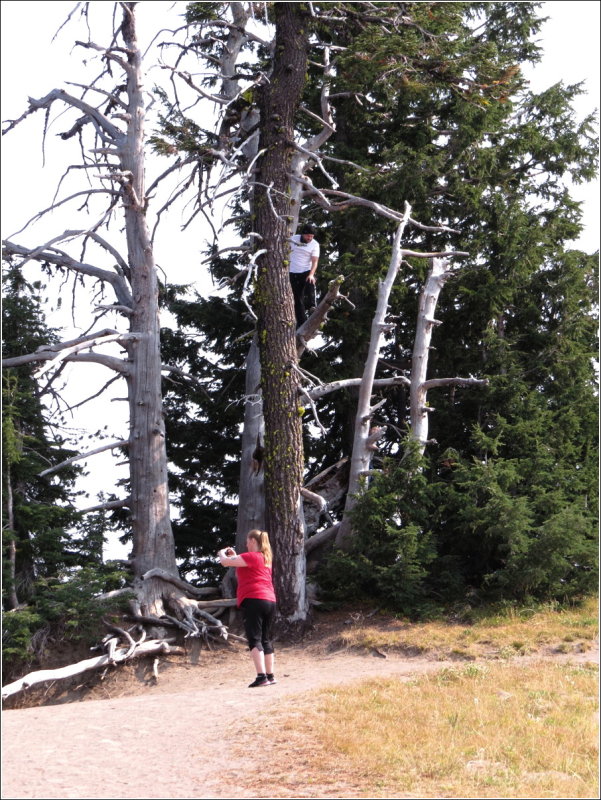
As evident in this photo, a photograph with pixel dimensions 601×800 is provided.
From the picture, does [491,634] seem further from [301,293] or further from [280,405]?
[301,293]

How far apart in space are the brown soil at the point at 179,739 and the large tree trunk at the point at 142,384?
2.79m

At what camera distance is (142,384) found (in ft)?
53.4

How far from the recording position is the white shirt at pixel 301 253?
15.8 metres

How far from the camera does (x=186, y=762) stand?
26.6 feet

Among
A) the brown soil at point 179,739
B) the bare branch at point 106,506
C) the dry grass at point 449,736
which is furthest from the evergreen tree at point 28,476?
the dry grass at point 449,736

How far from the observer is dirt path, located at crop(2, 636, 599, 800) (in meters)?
7.38

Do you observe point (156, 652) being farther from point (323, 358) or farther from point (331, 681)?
point (323, 358)

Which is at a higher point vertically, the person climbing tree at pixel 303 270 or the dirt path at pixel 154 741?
the person climbing tree at pixel 303 270

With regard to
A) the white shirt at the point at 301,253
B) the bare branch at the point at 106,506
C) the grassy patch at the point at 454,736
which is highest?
the white shirt at the point at 301,253

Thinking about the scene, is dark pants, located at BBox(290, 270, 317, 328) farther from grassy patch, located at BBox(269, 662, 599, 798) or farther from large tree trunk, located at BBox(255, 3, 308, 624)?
grassy patch, located at BBox(269, 662, 599, 798)

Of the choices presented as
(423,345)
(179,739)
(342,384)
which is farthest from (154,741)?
(423,345)

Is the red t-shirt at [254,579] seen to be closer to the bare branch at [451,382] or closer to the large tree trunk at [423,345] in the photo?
the large tree trunk at [423,345]

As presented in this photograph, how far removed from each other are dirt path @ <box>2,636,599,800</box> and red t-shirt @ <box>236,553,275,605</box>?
45.1 inches

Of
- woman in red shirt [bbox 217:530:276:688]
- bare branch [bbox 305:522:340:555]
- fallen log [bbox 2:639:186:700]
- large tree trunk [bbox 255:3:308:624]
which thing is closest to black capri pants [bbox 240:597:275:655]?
woman in red shirt [bbox 217:530:276:688]
